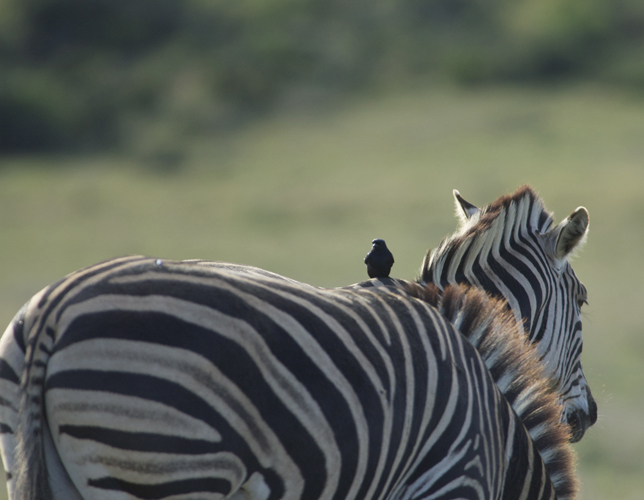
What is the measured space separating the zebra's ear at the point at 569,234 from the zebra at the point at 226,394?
1623 millimetres

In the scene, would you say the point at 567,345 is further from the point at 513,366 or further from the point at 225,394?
the point at 225,394

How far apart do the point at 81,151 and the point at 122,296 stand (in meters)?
60.6

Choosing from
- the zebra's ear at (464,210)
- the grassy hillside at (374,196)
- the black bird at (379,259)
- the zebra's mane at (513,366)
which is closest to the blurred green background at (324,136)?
the grassy hillside at (374,196)

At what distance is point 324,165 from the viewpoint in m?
49.3

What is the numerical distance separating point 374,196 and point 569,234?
3759cm

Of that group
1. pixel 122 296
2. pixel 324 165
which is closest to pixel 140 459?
pixel 122 296

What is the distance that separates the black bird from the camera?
3365mm

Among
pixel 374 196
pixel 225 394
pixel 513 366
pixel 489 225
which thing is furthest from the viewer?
pixel 374 196

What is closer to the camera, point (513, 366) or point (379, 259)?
point (513, 366)

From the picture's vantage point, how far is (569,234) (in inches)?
151

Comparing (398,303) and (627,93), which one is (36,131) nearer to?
(627,93)

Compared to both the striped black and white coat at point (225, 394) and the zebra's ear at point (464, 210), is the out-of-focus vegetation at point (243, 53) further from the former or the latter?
the striped black and white coat at point (225, 394)

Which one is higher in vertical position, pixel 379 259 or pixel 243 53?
pixel 243 53

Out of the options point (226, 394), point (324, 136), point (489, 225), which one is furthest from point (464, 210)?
point (324, 136)
